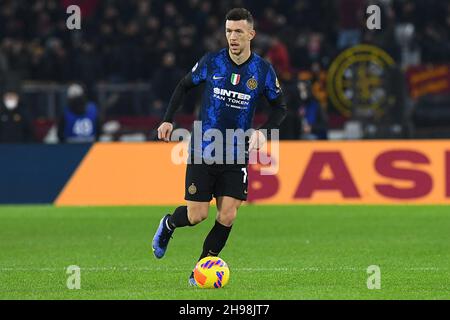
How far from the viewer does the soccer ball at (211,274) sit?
10570mm

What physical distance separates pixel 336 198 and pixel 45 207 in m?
4.53

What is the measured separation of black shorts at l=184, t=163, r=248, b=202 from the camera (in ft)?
36.0

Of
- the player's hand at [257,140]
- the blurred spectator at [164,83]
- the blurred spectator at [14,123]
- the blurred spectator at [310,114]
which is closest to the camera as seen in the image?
the player's hand at [257,140]

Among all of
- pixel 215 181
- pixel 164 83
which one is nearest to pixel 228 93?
pixel 215 181

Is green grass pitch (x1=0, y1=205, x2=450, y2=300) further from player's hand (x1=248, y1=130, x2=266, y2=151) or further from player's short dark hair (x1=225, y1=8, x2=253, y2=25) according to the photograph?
player's short dark hair (x1=225, y1=8, x2=253, y2=25)

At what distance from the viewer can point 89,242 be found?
15164 mm

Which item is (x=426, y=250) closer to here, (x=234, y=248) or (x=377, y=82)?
(x=234, y=248)

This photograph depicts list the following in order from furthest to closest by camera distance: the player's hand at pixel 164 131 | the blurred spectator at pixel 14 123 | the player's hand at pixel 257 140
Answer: the blurred spectator at pixel 14 123
the player's hand at pixel 164 131
the player's hand at pixel 257 140

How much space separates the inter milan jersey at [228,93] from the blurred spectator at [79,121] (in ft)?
38.1

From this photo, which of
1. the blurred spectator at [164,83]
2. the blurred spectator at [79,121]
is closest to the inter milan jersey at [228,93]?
the blurred spectator at [79,121]

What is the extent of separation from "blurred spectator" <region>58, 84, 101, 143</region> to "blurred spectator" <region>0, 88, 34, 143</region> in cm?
66

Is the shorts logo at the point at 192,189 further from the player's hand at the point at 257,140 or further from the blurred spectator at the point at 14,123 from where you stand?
the blurred spectator at the point at 14,123

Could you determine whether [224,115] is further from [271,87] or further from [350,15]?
[350,15]
